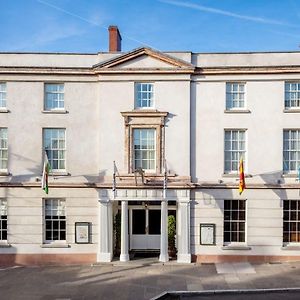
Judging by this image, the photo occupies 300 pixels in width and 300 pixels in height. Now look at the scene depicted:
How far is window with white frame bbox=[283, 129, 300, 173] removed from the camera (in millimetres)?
19938

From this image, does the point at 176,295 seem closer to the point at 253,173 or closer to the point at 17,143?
the point at 253,173

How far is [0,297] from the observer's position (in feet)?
49.8

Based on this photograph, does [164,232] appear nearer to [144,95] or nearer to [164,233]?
[164,233]

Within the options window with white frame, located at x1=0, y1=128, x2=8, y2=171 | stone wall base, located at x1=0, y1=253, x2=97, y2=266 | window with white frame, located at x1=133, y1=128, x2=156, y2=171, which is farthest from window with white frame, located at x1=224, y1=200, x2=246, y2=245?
window with white frame, located at x1=0, y1=128, x2=8, y2=171

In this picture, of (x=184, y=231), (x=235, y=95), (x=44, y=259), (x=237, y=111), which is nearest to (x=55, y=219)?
(x=44, y=259)

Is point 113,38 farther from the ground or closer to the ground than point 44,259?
farther from the ground

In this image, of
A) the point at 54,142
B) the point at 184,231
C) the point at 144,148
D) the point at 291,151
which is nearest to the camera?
the point at 184,231

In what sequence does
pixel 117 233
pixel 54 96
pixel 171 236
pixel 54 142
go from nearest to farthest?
pixel 171 236 < pixel 54 142 < pixel 54 96 < pixel 117 233

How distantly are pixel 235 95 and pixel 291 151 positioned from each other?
4392mm

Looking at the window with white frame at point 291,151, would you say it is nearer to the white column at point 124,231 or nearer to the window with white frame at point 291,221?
the window with white frame at point 291,221

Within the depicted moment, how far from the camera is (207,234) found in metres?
19.8

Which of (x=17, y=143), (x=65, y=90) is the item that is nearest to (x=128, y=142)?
(x=65, y=90)

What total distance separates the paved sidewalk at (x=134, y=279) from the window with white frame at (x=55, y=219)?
5.93ft

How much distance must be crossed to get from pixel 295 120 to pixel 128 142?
9.25m
